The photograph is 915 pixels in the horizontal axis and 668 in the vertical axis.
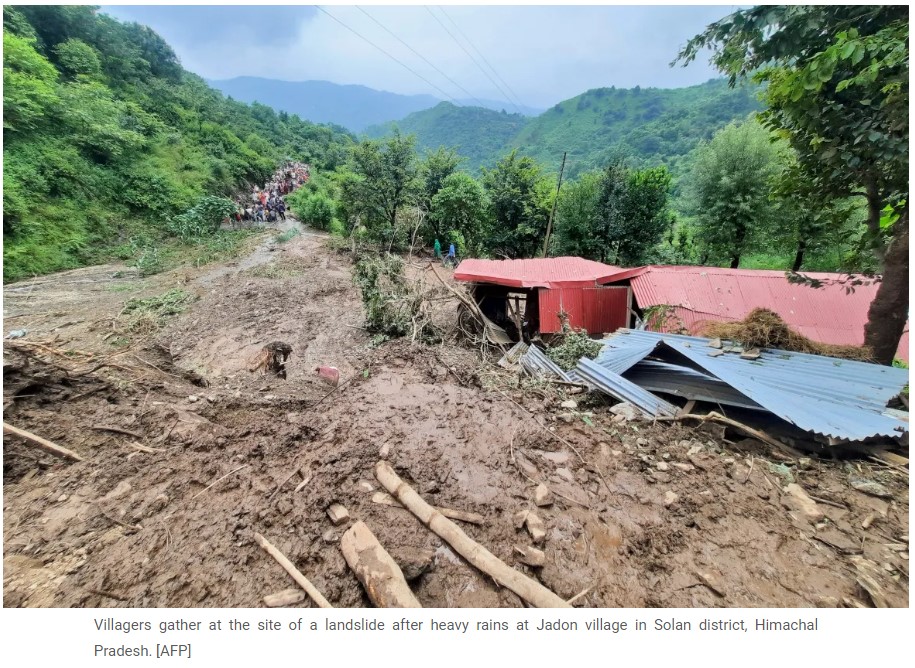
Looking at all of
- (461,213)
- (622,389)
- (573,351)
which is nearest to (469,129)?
(461,213)

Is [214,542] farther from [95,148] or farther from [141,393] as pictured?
[95,148]

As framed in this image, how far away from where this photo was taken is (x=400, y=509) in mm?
2959

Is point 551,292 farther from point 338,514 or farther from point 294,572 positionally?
point 294,572

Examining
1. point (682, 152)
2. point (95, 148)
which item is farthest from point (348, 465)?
point (682, 152)

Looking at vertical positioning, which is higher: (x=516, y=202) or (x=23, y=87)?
(x=23, y=87)

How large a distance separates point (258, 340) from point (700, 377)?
31.6ft

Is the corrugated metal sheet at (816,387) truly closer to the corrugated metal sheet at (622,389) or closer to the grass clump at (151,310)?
the corrugated metal sheet at (622,389)

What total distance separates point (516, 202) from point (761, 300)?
13.0 metres

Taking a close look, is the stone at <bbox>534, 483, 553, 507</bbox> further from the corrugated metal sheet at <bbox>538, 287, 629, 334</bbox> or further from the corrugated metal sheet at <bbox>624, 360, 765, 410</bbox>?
the corrugated metal sheet at <bbox>538, 287, 629, 334</bbox>

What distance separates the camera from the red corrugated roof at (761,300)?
8570 mm

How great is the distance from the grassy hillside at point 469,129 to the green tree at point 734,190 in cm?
7812

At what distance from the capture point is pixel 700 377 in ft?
15.2

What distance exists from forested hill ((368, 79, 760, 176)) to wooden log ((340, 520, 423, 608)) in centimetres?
5213

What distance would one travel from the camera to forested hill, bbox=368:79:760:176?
6072 cm
